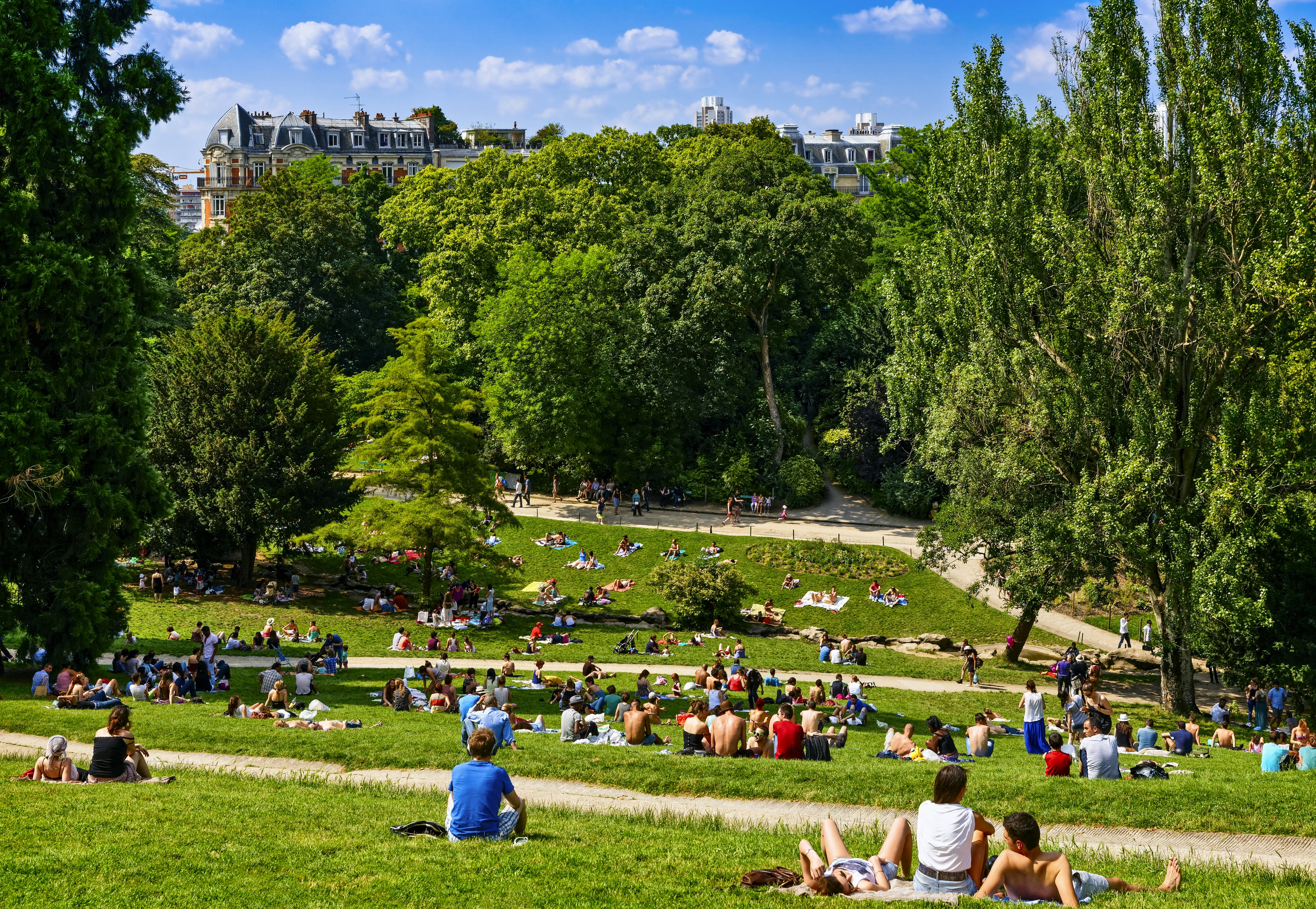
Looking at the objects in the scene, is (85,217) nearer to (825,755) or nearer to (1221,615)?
(825,755)

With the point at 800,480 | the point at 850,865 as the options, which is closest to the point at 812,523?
the point at 800,480

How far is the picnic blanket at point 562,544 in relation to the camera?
156ft

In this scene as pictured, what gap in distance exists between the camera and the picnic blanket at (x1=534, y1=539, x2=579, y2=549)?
47.6 metres

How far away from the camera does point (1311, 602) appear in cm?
2900

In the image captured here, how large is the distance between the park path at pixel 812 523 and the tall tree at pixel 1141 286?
13523 mm

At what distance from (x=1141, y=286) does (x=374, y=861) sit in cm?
2324

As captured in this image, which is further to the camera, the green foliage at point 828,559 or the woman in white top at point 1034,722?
the green foliage at point 828,559

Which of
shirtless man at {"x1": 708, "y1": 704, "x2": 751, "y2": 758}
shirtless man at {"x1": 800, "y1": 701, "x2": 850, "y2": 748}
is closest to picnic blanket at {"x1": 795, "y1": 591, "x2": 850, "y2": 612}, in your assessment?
shirtless man at {"x1": 800, "y1": 701, "x2": 850, "y2": 748}

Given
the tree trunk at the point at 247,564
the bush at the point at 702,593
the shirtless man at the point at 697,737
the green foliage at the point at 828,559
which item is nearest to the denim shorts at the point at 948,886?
the shirtless man at the point at 697,737

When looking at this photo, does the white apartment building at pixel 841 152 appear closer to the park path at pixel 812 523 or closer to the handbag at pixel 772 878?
the park path at pixel 812 523

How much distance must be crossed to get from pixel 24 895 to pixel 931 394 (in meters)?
30.0

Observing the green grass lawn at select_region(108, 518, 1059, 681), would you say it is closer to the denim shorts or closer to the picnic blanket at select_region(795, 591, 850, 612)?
the picnic blanket at select_region(795, 591, 850, 612)

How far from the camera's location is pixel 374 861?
36.6 ft

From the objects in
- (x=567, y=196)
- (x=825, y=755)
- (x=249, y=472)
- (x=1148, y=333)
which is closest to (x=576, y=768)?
(x=825, y=755)
